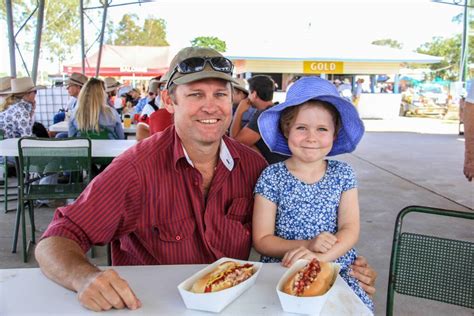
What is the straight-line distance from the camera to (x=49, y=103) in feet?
34.5

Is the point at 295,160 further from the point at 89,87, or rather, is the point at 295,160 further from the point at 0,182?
the point at 0,182

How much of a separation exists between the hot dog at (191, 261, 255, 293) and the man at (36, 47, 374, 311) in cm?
38

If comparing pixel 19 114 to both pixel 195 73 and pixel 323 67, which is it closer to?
pixel 195 73

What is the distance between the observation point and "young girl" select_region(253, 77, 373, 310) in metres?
1.90

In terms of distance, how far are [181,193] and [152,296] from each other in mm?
525

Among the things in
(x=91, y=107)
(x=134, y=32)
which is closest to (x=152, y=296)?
(x=91, y=107)

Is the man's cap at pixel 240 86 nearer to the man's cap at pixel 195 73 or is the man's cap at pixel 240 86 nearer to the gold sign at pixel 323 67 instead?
the man's cap at pixel 195 73

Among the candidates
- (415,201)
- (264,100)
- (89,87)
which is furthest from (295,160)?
(415,201)

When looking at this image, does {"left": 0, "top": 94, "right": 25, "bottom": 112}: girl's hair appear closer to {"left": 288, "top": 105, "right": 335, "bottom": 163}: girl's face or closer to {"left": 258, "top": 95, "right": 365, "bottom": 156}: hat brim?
{"left": 258, "top": 95, "right": 365, "bottom": 156}: hat brim

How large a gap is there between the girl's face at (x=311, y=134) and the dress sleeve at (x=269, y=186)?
14 centimetres

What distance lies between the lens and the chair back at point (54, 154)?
4.13 meters

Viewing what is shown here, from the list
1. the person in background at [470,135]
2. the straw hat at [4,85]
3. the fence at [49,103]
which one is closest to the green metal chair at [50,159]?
the person in background at [470,135]

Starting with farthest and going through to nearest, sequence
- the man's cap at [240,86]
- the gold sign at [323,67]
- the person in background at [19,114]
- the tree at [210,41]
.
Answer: the tree at [210,41]
the gold sign at [323,67]
the person in background at [19,114]
the man's cap at [240,86]

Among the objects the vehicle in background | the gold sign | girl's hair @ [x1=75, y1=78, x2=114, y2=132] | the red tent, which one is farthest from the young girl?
the red tent
